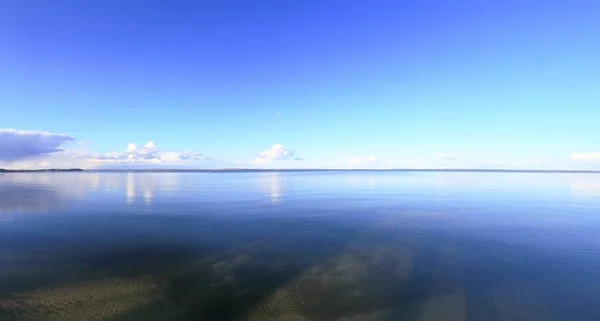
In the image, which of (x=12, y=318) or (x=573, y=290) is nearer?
(x=12, y=318)

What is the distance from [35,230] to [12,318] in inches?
434

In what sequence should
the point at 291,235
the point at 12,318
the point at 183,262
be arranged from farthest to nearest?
the point at 291,235
the point at 183,262
the point at 12,318

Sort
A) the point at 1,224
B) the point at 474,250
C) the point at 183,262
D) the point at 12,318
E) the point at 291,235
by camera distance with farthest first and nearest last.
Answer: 1. the point at 1,224
2. the point at 291,235
3. the point at 474,250
4. the point at 183,262
5. the point at 12,318

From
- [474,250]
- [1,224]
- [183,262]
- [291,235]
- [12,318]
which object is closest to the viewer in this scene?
[12,318]

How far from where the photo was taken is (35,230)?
1544 centimetres

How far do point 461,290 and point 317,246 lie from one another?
228 inches

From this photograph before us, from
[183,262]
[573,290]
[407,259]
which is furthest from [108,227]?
[573,290]

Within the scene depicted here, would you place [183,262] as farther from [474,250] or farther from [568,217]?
[568,217]

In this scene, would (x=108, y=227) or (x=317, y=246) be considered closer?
(x=317, y=246)

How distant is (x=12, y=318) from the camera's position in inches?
273

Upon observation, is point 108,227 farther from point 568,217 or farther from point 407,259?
point 568,217

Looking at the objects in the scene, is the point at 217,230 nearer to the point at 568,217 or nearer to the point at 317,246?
the point at 317,246

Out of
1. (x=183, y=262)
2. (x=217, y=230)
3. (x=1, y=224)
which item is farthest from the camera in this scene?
(x=1, y=224)

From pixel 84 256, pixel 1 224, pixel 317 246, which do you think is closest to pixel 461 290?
pixel 317 246
